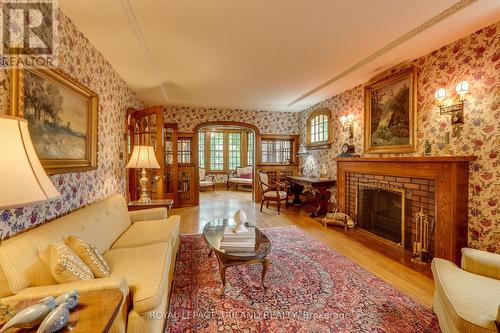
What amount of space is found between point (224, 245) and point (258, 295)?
0.55 meters

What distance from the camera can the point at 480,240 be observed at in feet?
7.98

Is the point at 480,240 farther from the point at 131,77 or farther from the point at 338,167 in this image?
the point at 131,77

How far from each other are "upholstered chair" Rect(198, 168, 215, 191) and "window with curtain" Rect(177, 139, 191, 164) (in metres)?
2.43

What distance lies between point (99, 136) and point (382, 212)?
14.7ft

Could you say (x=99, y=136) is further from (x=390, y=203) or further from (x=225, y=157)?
(x=225, y=157)

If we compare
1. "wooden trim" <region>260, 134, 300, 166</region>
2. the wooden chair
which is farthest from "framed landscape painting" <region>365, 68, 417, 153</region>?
"wooden trim" <region>260, 134, 300, 166</region>

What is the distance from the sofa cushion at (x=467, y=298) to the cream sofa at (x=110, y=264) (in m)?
1.82

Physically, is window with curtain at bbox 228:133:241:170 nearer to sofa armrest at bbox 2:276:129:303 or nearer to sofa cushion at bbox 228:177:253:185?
sofa cushion at bbox 228:177:253:185

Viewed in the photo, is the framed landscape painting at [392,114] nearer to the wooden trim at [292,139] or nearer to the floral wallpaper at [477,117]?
the floral wallpaper at [477,117]

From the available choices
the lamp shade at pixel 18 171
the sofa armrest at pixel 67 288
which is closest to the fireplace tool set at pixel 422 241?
the sofa armrest at pixel 67 288

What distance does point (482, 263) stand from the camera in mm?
1748

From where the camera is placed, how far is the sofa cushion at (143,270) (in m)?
1.43

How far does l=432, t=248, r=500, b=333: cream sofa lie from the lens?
128 centimetres

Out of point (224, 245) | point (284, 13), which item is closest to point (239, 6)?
point (284, 13)
